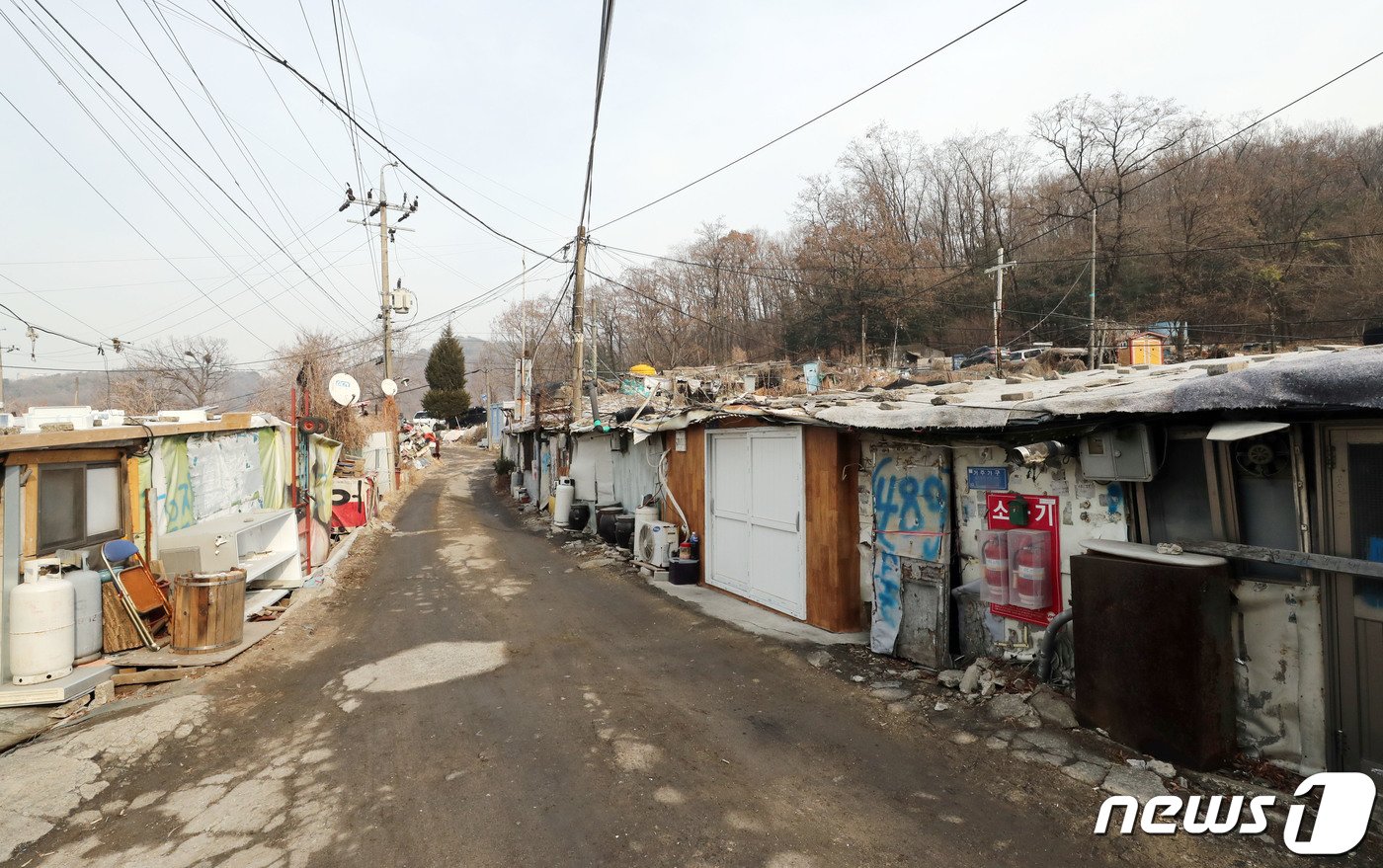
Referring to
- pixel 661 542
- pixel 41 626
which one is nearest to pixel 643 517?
pixel 661 542

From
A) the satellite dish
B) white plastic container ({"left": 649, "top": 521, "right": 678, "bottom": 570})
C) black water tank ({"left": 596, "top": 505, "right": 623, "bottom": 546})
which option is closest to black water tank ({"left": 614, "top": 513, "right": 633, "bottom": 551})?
black water tank ({"left": 596, "top": 505, "right": 623, "bottom": 546})

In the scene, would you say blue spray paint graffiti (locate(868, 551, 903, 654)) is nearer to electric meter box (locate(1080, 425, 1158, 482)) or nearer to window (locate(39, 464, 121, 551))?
electric meter box (locate(1080, 425, 1158, 482))

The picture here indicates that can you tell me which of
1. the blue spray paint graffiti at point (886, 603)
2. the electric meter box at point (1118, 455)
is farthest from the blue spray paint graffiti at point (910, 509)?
the electric meter box at point (1118, 455)

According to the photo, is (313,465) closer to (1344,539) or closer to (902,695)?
(902,695)

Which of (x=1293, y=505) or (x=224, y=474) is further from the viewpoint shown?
(x=224, y=474)

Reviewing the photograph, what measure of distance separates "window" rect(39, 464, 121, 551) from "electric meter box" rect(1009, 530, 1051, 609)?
28.3 ft

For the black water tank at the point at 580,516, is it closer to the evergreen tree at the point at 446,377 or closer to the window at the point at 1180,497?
the window at the point at 1180,497

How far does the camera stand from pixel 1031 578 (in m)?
5.18

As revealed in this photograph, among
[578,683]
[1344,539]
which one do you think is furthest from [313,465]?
[1344,539]

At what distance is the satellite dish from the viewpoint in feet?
48.6

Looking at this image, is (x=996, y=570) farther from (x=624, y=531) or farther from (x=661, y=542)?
(x=624, y=531)

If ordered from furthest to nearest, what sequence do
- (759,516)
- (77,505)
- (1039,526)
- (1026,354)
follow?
(1026,354) → (759,516) → (77,505) → (1039,526)

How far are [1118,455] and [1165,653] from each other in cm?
138

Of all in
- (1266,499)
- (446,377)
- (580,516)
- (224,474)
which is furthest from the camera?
(446,377)
